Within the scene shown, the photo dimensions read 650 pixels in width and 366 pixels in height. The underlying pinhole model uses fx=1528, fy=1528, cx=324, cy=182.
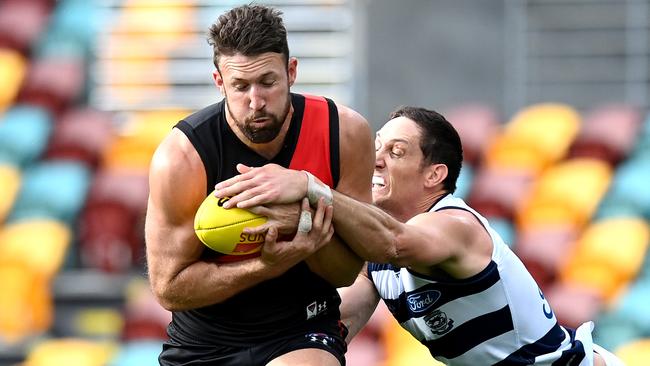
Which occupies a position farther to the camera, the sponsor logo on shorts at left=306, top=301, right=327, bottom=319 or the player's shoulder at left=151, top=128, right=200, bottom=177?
the sponsor logo on shorts at left=306, top=301, right=327, bottom=319

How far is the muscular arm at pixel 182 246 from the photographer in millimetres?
5484

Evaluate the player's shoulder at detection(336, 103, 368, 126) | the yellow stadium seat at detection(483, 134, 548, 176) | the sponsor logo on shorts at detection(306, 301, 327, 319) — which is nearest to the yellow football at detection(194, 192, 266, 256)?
the sponsor logo on shorts at detection(306, 301, 327, 319)

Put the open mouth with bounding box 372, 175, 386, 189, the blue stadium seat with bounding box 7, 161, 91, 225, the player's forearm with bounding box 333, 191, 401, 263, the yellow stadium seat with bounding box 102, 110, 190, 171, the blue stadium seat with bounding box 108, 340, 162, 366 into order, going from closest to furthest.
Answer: the player's forearm with bounding box 333, 191, 401, 263 < the open mouth with bounding box 372, 175, 386, 189 < the blue stadium seat with bounding box 108, 340, 162, 366 < the blue stadium seat with bounding box 7, 161, 91, 225 < the yellow stadium seat with bounding box 102, 110, 190, 171

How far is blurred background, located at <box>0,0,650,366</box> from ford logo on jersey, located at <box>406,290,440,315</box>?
359 cm

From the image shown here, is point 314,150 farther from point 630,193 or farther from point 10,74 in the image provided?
point 10,74

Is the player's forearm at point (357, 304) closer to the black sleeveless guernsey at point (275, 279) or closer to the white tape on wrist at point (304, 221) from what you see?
the black sleeveless guernsey at point (275, 279)

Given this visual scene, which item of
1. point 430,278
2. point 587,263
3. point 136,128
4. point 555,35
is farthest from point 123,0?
point 430,278

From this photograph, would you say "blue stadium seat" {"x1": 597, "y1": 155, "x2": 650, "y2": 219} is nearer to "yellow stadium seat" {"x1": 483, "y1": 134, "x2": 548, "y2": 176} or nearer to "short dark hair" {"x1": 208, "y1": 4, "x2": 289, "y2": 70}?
"yellow stadium seat" {"x1": 483, "y1": 134, "x2": 548, "y2": 176}

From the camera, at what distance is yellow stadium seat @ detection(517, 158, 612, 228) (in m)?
10.9

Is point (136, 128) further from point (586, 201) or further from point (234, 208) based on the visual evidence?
point (234, 208)

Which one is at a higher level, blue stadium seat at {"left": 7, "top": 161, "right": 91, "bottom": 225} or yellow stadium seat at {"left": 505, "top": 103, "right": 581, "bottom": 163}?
yellow stadium seat at {"left": 505, "top": 103, "right": 581, "bottom": 163}

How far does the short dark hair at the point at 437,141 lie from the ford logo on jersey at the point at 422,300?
50 centimetres

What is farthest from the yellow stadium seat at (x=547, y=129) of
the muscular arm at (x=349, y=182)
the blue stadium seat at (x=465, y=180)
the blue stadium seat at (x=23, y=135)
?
the muscular arm at (x=349, y=182)

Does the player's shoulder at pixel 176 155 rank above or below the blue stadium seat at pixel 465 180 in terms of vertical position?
above
